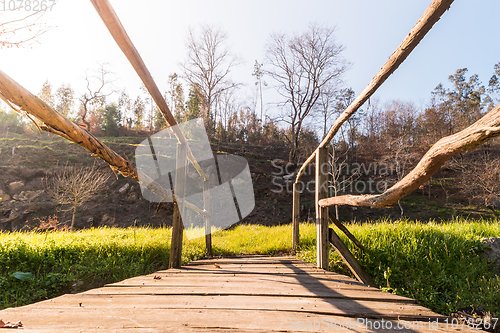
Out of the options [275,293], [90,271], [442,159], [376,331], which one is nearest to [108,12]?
[442,159]

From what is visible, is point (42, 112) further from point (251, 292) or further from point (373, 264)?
point (373, 264)

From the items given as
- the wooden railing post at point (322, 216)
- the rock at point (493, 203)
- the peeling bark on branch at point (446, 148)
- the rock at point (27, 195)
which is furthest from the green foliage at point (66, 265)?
the rock at point (493, 203)

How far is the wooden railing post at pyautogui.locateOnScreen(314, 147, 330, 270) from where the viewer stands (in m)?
2.36

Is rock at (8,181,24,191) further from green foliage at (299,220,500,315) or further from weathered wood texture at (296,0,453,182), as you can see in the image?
weathered wood texture at (296,0,453,182)

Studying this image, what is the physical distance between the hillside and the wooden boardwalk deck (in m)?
9.33

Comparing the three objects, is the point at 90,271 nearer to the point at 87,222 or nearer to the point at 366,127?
the point at 87,222

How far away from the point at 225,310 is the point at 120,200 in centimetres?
1631

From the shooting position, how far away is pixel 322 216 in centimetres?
238

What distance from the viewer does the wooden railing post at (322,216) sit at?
7.73 feet

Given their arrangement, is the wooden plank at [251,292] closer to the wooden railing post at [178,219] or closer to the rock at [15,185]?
the wooden railing post at [178,219]

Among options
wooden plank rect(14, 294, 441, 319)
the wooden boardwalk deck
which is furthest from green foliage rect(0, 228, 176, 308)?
wooden plank rect(14, 294, 441, 319)

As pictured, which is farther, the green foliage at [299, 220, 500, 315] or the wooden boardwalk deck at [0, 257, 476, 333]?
the green foliage at [299, 220, 500, 315]


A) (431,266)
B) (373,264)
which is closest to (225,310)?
(373,264)

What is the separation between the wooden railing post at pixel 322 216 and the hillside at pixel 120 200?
27.1ft
